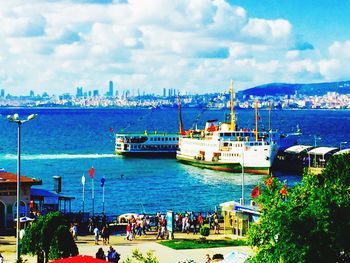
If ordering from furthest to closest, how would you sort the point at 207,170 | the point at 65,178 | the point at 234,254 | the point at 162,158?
the point at 162,158, the point at 207,170, the point at 65,178, the point at 234,254

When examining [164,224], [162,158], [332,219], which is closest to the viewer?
[332,219]

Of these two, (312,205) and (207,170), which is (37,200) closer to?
(312,205)

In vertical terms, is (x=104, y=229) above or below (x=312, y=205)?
below

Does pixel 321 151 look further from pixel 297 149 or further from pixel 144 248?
pixel 144 248

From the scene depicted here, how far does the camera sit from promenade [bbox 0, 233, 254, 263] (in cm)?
3023

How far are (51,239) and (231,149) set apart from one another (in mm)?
71614

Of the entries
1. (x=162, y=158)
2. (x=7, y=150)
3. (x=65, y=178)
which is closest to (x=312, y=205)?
(x=65, y=178)

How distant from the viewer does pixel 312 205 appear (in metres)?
20.0

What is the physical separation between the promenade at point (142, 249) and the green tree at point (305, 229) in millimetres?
8120

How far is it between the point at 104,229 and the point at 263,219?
13.8 meters

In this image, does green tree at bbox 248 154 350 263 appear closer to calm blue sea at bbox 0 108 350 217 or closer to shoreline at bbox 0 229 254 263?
shoreline at bbox 0 229 254 263

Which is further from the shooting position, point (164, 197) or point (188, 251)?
point (164, 197)

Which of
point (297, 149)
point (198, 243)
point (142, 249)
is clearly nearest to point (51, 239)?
point (142, 249)

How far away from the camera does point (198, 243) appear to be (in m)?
33.9
